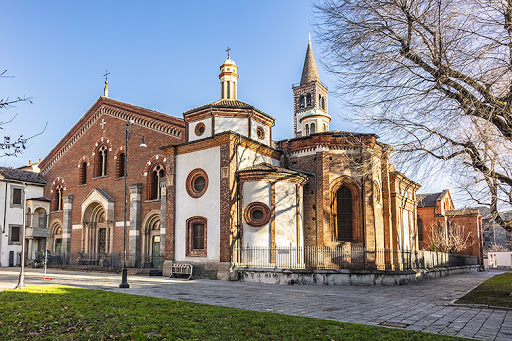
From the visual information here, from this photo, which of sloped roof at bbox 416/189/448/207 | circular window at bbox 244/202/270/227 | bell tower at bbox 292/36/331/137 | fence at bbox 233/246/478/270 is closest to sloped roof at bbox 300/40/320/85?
bell tower at bbox 292/36/331/137

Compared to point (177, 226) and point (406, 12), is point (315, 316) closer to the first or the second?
point (406, 12)

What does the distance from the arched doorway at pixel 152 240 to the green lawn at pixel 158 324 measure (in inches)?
624

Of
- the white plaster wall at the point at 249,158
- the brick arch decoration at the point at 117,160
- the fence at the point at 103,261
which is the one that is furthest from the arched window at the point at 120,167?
the white plaster wall at the point at 249,158

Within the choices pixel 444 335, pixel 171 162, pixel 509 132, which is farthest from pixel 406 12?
pixel 171 162

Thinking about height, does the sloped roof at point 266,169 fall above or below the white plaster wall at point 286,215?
above

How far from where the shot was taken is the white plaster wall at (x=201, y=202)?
22.0 metres

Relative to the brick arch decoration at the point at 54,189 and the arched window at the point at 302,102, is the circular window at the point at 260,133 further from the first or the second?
the arched window at the point at 302,102

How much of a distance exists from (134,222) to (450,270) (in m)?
24.0

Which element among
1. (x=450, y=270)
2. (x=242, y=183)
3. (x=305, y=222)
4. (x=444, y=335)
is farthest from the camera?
(x=450, y=270)

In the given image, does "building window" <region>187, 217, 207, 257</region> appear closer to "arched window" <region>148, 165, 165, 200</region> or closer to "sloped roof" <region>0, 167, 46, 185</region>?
"arched window" <region>148, 165, 165, 200</region>

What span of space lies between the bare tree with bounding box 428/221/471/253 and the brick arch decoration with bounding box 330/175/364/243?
1847 cm

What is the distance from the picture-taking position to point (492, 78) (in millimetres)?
10047

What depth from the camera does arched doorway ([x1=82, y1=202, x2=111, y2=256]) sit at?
31.0m

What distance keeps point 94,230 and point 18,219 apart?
9091 millimetres
